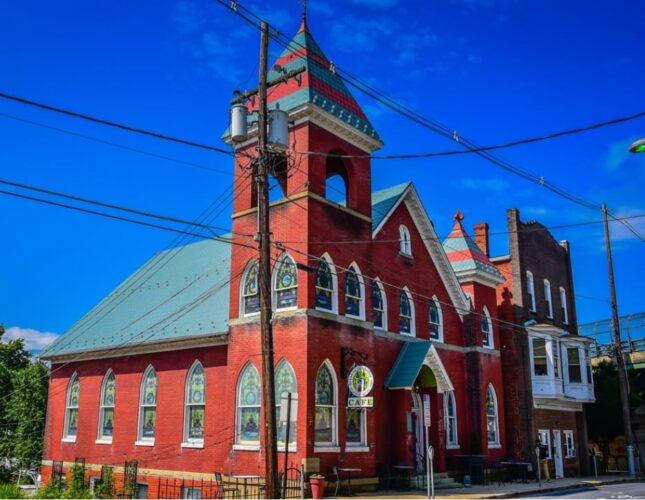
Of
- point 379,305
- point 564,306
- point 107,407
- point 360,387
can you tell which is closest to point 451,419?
point 379,305

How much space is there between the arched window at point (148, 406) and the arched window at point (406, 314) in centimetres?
1019

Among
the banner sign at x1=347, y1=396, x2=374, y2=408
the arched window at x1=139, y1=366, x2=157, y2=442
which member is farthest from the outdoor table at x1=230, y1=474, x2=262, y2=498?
the arched window at x1=139, y1=366, x2=157, y2=442

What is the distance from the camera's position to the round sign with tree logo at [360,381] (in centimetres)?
2203

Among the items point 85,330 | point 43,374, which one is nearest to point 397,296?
point 85,330

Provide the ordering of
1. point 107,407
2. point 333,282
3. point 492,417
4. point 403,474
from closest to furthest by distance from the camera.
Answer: point 333,282, point 403,474, point 107,407, point 492,417

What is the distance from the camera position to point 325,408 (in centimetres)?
2130

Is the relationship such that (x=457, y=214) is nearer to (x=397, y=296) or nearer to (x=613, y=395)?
(x=397, y=296)

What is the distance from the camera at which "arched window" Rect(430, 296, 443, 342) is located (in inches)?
1147

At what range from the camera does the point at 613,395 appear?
39.8m

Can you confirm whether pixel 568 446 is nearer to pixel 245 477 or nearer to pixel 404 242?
pixel 404 242

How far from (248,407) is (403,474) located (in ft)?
20.2

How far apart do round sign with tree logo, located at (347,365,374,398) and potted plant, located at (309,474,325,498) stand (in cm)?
365

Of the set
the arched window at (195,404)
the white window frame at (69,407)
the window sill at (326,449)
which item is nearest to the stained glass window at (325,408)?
the window sill at (326,449)

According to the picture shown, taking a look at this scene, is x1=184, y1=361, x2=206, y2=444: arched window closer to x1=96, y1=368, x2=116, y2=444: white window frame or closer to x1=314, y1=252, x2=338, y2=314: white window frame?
x1=96, y1=368, x2=116, y2=444: white window frame
